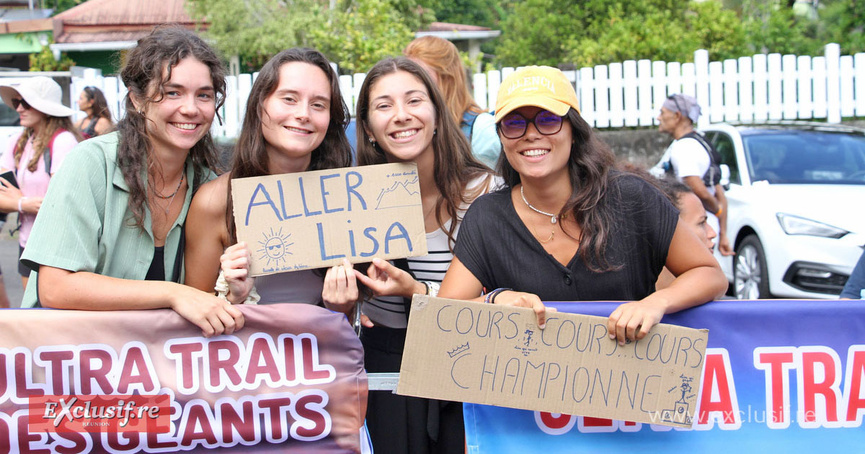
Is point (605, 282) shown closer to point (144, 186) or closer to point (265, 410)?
point (265, 410)

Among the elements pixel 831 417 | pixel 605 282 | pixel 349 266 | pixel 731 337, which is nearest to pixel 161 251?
pixel 349 266

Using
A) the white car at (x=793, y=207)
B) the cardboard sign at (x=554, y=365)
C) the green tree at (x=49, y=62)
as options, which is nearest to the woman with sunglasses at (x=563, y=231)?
the cardboard sign at (x=554, y=365)

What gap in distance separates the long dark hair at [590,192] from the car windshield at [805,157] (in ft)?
18.3

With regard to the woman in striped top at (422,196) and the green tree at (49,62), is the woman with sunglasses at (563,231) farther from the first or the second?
the green tree at (49,62)

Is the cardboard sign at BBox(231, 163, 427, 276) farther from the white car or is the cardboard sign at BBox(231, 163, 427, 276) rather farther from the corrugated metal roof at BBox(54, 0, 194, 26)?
the corrugated metal roof at BBox(54, 0, 194, 26)

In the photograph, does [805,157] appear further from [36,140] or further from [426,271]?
[36,140]

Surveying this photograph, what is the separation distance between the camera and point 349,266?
2.76 meters

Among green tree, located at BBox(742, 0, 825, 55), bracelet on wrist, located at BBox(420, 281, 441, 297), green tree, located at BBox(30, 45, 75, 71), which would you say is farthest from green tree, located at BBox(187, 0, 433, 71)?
bracelet on wrist, located at BBox(420, 281, 441, 297)

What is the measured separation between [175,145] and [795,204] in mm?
5928

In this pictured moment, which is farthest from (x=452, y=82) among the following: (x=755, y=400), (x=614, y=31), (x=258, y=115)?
(x=614, y=31)

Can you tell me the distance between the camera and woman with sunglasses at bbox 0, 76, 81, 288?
5629mm

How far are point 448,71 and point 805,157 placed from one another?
16.0 feet

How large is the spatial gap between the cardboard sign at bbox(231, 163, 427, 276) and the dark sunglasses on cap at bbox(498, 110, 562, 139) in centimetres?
45

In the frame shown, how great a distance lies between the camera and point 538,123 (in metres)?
2.71
